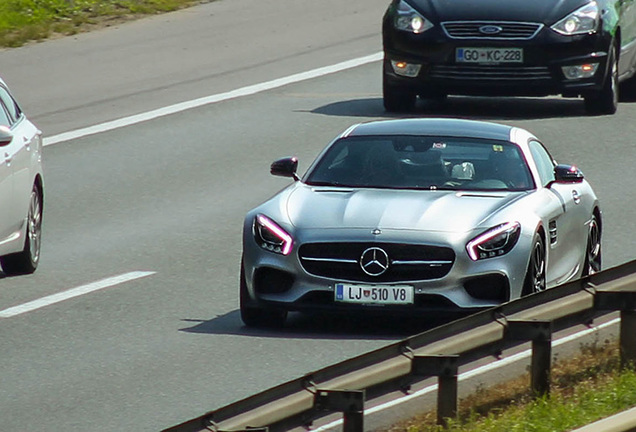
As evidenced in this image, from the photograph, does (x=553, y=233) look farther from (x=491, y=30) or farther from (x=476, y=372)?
(x=491, y=30)

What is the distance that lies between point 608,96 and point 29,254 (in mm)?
9610

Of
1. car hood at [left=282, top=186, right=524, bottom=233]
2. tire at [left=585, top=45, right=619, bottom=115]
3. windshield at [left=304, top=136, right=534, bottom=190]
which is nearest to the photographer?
car hood at [left=282, top=186, right=524, bottom=233]

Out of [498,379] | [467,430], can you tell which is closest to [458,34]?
[498,379]

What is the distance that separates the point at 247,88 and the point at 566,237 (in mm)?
11781

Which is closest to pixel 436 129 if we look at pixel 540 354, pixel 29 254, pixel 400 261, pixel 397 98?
pixel 400 261

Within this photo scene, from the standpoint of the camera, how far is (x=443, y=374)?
29.0 ft

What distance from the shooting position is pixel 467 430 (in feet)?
28.5

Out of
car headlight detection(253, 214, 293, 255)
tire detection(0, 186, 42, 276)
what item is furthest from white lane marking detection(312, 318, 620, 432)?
tire detection(0, 186, 42, 276)

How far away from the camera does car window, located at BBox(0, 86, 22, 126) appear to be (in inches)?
592

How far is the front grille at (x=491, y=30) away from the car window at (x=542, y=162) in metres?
7.45

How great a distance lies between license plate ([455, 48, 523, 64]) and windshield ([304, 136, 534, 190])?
8.12 m

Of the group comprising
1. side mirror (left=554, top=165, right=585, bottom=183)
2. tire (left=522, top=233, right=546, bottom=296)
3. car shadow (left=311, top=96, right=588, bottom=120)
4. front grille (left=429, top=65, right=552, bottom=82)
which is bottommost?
car shadow (left=311, top=96, right=588, bottom=120)

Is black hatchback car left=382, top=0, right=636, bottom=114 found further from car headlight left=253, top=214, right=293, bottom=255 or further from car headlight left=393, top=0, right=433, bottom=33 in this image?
car headlight left=253, top=214, right=293, bottom=255

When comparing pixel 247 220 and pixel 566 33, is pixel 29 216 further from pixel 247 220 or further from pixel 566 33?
pixel 566 33
